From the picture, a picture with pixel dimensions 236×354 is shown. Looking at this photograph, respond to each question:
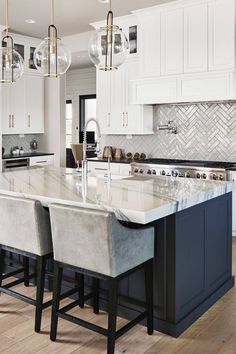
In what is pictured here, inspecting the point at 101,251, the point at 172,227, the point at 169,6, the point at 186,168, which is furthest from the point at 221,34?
the point at 101,251

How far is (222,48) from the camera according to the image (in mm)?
4891

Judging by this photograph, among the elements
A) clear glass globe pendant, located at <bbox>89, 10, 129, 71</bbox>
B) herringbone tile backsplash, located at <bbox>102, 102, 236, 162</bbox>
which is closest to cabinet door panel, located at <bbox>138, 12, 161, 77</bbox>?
herringbone tile backsplash, located at <bbox>102, 102, 236, 162</bbox>

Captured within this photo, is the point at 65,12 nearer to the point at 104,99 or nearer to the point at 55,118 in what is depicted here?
the point at 104,99

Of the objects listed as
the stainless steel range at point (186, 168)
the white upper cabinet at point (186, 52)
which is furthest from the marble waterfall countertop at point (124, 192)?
the white upper cabinet at point (186, 52)

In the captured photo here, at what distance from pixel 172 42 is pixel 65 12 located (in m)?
1.59

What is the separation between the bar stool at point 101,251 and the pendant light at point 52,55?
5.28 feet

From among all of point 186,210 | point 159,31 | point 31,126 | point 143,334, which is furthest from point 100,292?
point 31,126

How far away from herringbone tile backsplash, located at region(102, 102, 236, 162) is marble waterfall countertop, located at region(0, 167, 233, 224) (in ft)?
7.03

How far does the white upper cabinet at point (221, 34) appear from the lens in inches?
190

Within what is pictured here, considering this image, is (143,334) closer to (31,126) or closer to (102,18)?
(102,18)

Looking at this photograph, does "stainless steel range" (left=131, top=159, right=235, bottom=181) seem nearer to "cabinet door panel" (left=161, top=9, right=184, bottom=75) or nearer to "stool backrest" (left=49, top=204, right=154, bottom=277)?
"cabinet door panel" (left=161, top=9, right=184, bottom=75)

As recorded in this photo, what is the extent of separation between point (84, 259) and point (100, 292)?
2.46 feet

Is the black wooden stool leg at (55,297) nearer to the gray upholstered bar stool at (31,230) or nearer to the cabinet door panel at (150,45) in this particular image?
the gray upholstered bar stool at (31,230)

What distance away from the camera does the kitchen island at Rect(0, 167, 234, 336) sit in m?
2.58
